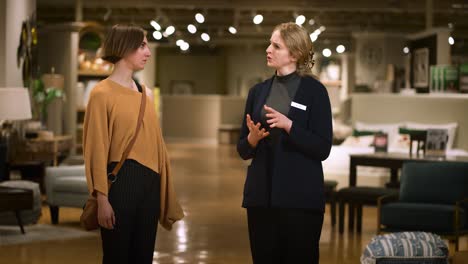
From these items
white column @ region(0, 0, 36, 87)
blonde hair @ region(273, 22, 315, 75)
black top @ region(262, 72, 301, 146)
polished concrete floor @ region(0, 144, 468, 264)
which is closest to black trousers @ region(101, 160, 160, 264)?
black top @ region(262, 72, 301, 146)

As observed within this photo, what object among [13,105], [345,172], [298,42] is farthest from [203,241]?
[298,42]

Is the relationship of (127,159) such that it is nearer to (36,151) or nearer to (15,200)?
(15,200)

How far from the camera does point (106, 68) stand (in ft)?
57.0

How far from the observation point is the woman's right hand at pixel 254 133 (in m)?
3.76

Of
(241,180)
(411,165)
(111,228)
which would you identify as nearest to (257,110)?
(111,228)

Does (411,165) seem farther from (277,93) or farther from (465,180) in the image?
(277,93)

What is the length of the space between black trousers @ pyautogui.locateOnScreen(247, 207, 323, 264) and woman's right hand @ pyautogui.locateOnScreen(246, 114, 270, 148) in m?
0.26

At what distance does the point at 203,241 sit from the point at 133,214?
510 centimetres

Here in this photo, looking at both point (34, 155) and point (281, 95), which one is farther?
point (34, 155)

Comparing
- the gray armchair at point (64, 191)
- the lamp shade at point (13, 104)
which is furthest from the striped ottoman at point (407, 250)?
the gray armchair at point (64, 191)

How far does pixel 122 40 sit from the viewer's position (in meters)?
3.90

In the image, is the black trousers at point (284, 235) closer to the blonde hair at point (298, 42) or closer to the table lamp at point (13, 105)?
the blonde hair at point (298, 42)

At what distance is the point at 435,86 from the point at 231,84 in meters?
22.0

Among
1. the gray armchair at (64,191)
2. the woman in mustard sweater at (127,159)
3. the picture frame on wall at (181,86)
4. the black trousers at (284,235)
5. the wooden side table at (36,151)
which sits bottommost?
the gray armchair at (64,191)
